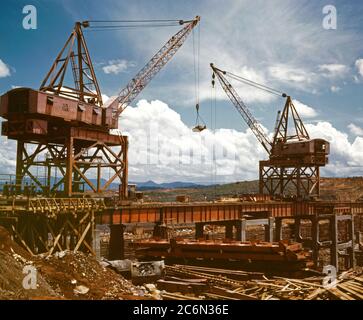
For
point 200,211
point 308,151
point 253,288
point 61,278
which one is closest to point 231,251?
point 253,288

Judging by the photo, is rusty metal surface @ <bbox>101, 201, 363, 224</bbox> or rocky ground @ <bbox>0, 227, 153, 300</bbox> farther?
rusty metal surface @ <bbox>101, 201, 363, 224</bbox>

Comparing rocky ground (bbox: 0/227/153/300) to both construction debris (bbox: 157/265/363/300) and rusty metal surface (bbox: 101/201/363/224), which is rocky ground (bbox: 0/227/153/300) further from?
rusty metal surface (bbox: 101/201/363/224)

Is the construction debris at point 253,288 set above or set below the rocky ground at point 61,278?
below

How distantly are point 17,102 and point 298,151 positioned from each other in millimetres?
43188

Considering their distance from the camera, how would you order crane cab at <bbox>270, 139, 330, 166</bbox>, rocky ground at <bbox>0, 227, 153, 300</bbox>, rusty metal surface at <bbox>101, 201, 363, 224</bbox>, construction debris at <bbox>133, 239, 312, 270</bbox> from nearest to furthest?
rocky ground at <bbox>0, 227, 153, 300</bbox>, construction debris at <bbox>133, 239, 312, 270</bbox>, rusty metal surface at <bbox>101, 201, 363, 224</bbox>, crane cab at <bbox>270, 139, 330, 166</bbox>

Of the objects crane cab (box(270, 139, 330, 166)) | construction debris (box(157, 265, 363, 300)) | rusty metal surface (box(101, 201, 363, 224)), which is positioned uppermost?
crane cab (box(270, 139, 330, 166))

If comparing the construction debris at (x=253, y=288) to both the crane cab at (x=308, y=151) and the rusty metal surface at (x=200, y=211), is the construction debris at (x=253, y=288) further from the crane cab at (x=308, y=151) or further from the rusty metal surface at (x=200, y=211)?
the crane cab at (x=308, y=151)

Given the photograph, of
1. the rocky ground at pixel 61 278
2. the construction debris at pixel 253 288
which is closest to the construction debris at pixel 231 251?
the construction debris at pixel 253 288

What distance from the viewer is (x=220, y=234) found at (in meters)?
64.2

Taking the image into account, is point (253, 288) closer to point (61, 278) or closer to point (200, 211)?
point (61, 278)

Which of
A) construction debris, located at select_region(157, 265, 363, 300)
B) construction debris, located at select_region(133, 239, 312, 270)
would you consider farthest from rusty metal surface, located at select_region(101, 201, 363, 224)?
construction debris, located at select_region(157, 265, 363, 300)

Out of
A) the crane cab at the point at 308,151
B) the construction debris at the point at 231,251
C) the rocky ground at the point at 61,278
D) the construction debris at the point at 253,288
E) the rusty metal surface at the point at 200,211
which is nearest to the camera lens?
the rocky ground at the point at 61,278
